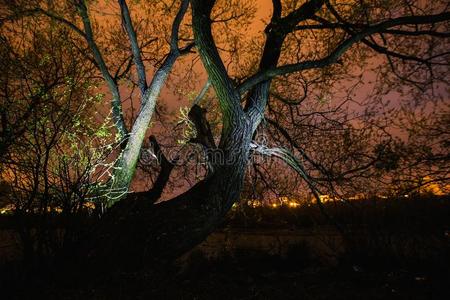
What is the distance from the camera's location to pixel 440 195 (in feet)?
21.0

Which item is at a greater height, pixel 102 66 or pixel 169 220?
pixel 102 66

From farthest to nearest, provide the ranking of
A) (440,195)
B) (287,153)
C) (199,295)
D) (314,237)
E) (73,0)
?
(314,237) < (73,0) < (287,153) < (440,195) < (199,295)

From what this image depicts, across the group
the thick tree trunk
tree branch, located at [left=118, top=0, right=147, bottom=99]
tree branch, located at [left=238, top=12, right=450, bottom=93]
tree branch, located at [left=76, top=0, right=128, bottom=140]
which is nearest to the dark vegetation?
the thick tree trunk

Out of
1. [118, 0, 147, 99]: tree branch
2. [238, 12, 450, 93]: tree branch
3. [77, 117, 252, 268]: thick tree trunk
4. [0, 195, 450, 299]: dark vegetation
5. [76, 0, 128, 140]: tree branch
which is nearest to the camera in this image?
[0, 195, 450, 299]: dark vegetation

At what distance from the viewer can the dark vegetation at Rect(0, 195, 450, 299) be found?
14.4ft

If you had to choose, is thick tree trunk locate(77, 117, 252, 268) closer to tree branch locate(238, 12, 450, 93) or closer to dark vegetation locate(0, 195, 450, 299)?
dark vegetation locate(0, 195, 450, 299)

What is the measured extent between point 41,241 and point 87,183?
0.98 meters

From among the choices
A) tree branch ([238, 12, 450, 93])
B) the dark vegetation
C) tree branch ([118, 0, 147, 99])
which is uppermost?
tree branch ([118, 0, 147, 99])

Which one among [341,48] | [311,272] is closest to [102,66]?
[341,48]

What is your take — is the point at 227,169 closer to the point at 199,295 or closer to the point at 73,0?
the point at 199,295

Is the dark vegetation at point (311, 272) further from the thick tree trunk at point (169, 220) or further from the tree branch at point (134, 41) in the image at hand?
the tree branch at point (134, 41)

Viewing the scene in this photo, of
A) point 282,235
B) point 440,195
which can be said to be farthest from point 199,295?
point 282,235

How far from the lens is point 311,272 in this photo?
18.7ft

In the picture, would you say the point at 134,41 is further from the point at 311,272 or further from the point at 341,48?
the point at 311,272
